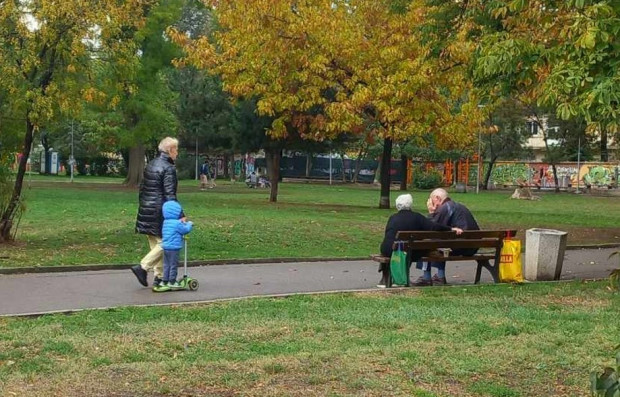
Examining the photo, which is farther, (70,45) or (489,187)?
(489,187)

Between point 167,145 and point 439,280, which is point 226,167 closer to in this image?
point 439,280

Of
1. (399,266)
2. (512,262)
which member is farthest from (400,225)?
(512,262)

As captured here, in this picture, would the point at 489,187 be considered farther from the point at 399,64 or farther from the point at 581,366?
the point at 581,366

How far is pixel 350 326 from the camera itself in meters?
7.50

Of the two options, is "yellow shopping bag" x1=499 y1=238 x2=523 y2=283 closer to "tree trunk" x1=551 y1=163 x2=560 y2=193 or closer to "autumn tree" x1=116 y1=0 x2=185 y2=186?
"autumn tree" x1=116 y1=0 x2=185 y2=186

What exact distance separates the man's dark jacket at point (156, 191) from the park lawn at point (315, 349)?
173cm

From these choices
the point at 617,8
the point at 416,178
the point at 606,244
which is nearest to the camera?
the point at 617,8

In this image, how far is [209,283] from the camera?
35.0 ft

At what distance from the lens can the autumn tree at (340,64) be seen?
22.7m

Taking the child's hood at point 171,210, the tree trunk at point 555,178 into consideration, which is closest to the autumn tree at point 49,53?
the child's hood at point 171,210

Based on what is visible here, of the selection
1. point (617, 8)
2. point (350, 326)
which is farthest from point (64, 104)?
point (617, 8)

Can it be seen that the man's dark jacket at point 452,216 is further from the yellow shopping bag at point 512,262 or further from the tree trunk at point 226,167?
the tree trunk at point 226,167

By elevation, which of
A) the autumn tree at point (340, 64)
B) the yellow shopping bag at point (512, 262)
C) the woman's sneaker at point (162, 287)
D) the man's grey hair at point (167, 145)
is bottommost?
the woman's sneaker at point (162, 287)

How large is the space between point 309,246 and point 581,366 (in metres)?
9.40
